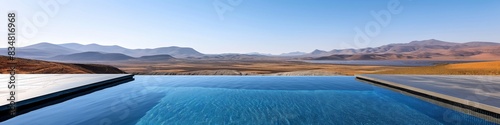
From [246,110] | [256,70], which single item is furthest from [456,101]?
[256,70]

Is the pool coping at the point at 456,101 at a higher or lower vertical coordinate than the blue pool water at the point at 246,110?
higher

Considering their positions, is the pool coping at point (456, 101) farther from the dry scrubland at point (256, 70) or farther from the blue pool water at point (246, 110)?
the dry scrubland at point (256, 70)

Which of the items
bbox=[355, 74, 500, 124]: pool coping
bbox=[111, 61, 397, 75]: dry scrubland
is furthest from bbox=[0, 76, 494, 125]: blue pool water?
bbox=[111, 61, 397, 75]: dry scrubland

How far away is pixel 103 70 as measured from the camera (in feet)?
80.0

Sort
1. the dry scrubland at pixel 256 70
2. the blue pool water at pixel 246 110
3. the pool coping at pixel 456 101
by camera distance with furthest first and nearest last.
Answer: the dry scrubland at pixel 256 70 → the blue pool water at pixel 246 110 → the pool coping at pixel 456 101

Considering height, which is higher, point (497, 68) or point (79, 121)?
point (497, 68)

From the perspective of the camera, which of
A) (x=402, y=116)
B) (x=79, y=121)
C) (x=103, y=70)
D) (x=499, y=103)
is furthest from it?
(x=103, y=70)

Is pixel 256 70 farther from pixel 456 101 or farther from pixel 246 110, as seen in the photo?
pixel 456 101

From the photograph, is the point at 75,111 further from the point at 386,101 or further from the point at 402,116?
the point at 386,101

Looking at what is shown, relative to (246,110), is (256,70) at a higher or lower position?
higher

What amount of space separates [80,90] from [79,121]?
4367 millimetres

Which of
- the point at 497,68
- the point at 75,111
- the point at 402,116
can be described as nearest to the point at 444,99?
the point at 402,116

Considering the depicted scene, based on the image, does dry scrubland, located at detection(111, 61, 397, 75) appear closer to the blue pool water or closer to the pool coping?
the pool coping

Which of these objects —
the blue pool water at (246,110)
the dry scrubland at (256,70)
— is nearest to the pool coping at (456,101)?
the blue pool water at (246,110)
